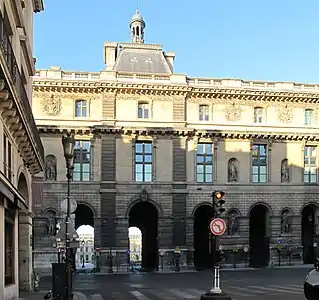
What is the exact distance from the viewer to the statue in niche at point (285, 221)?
194ft

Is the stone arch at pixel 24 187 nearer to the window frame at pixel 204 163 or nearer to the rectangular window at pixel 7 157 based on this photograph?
the rectangular window at pixel 7 157

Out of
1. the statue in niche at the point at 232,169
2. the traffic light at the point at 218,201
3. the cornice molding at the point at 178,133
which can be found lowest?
the traffic light at the point at 218,201

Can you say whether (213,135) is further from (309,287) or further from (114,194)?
(309,287)

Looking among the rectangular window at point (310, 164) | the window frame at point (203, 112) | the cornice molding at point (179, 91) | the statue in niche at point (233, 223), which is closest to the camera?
the cornice molding at point (179, 91)

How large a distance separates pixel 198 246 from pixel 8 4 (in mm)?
48406

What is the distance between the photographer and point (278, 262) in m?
58.3

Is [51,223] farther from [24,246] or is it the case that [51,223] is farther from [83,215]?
[24,246]

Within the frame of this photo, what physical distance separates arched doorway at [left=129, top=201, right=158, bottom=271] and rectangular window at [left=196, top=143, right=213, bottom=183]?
628 cm

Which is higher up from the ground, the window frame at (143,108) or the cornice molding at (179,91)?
the cornice molding at (179,91)

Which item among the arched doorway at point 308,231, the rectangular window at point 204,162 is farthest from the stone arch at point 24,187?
the arched doorway at point 308,231

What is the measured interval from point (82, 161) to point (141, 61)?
13508mm

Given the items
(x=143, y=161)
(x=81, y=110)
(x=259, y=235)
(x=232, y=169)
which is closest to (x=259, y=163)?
(x=232, y=169)

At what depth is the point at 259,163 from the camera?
59062 mm

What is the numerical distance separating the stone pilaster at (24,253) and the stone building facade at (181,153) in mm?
26841
